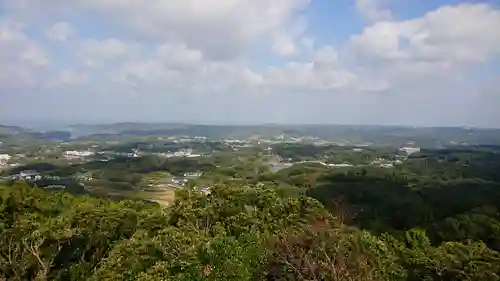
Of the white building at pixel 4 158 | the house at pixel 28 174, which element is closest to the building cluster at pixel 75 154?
the white building at pixel 4 158

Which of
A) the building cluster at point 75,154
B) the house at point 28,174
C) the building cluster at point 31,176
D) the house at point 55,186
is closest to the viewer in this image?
the house at point 55,186

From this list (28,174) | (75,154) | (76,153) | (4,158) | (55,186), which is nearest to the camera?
(55,186)

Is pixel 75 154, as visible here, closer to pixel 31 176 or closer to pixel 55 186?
pixel 31 176

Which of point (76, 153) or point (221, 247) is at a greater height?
point (221, 247)

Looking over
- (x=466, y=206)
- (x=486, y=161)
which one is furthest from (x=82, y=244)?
(x=486, y=161)

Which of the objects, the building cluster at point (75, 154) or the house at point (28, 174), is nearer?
the house at point (28, 174)

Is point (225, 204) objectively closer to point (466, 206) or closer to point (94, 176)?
point (466, 206)

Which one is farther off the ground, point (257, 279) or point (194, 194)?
point (194, 194)

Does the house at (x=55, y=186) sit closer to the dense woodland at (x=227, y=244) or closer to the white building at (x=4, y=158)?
the dense woodland at (x=227, y=244)

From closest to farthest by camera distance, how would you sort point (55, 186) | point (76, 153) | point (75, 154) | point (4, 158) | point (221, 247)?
point (221, 247) < point (55, 186) < point (4, 158) < point (75, 154) < point (76, 153)

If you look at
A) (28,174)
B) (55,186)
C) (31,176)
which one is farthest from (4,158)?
(55,186)

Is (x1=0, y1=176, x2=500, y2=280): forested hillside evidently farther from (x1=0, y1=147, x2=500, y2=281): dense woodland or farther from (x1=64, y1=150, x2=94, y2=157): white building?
(x1=64, y1=150, x2=94, y2=157): white building
